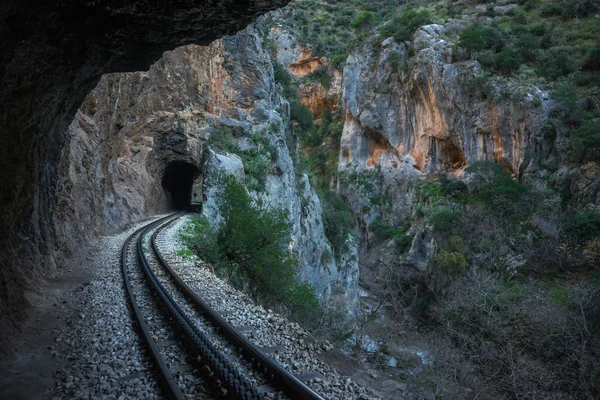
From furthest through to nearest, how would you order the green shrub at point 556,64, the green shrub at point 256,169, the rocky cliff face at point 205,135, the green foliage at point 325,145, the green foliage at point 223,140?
1. the green foliage at point 325,145
2. the green shrub at point 556,64
3. the green foliage at point 223,140
4. the green shrub at point 256,169
5. the rocky cliff face at point 205,135

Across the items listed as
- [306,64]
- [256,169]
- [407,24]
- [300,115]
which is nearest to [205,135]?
[256,169]

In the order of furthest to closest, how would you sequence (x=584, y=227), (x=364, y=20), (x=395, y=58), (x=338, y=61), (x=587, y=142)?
(x=338, y=61)
(x=364, y=20)
(x=395, y=58)
(x=587, y=142)
(x=584, y=227)

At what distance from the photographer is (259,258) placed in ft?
42.1

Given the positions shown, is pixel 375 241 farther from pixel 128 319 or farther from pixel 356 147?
pixel 128 319

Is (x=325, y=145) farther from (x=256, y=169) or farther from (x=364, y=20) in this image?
(x=256, y=169)

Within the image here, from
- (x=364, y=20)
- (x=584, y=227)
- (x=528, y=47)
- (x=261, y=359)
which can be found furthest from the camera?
(x=364, y=20)

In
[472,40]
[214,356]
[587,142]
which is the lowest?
[214,356]

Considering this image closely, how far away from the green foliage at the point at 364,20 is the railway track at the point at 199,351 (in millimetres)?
53974

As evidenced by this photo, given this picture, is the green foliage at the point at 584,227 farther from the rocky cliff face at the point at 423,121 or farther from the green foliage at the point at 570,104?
the green foliage at the point at 570,104

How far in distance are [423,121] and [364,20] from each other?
20970 mm

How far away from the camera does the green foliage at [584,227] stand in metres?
24.1

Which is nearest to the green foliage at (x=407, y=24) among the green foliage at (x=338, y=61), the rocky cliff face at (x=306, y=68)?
the green foliage at (x=338, y=61)

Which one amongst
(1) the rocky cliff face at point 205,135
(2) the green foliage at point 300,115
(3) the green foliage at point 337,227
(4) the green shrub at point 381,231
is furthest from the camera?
(4) the green shrub at point 381,231

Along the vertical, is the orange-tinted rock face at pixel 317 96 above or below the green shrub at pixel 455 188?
above
